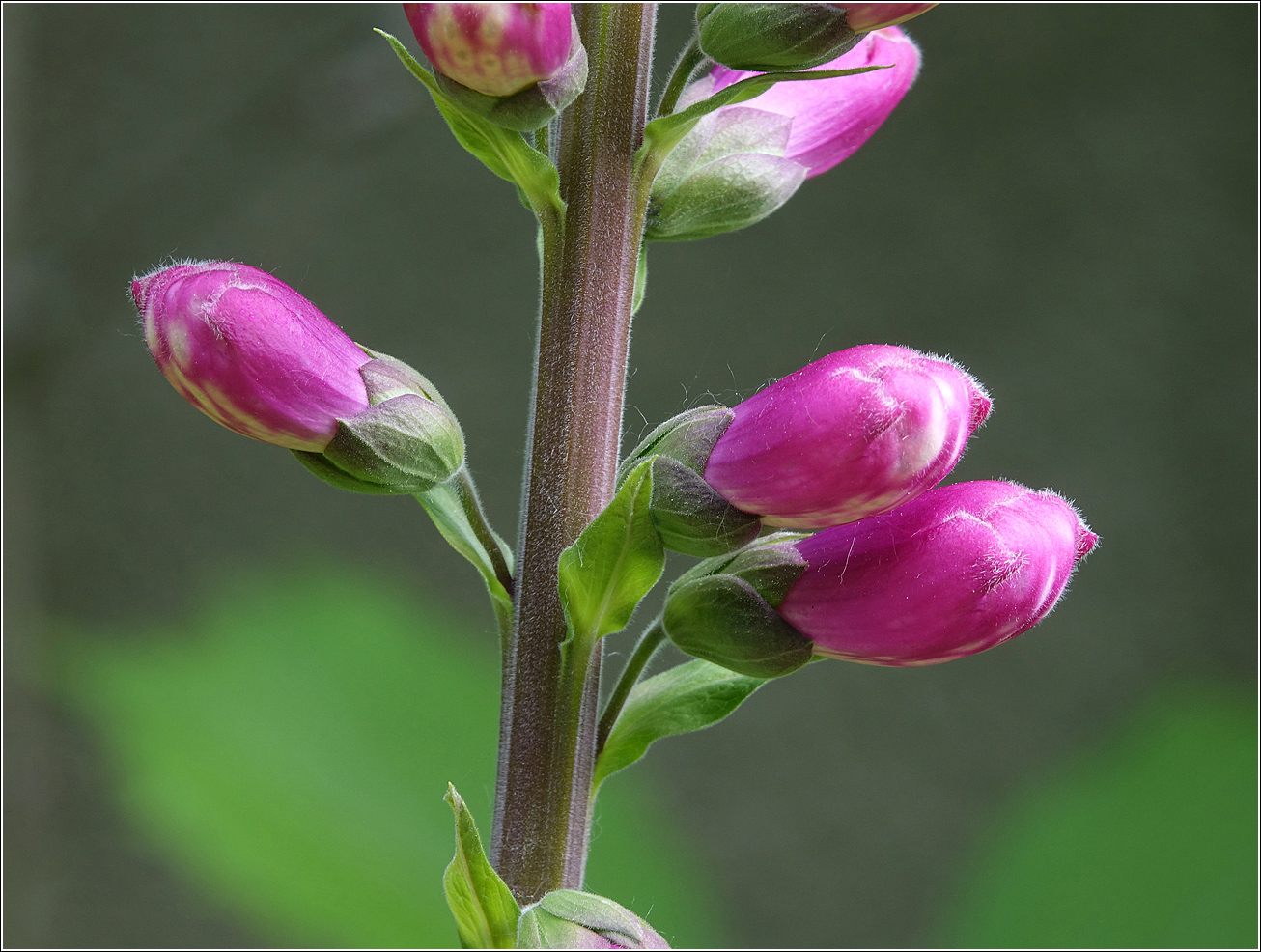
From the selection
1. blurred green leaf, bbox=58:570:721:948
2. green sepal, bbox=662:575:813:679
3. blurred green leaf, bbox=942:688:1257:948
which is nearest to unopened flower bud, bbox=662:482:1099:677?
green sepal, bbox=662:575:813:679

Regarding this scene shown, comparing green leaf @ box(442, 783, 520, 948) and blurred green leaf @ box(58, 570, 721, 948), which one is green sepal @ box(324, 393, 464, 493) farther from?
blurred green leaf @ box(58, 570, 721, 948)

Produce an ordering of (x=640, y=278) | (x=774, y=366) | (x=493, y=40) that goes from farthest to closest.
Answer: (x=774, y=366) → (x=640, y=278) → (x=493, y=40)

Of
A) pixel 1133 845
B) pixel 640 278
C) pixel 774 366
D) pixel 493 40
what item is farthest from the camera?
pixel 774 366

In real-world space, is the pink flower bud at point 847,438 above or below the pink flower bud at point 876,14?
below

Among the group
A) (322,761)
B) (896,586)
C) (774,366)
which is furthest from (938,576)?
(774,366)

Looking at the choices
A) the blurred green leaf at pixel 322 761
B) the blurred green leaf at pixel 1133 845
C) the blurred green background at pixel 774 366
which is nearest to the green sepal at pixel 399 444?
the blurred green leaf at pixel 322 761

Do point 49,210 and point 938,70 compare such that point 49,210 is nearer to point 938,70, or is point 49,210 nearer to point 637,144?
point 938,70

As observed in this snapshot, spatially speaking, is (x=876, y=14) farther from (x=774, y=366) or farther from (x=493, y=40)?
(x=774, y=366)

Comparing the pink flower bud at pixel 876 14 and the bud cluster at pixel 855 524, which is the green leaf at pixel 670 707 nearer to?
the bud cluster at pixel 855 524
